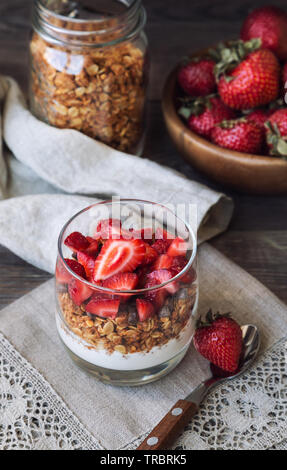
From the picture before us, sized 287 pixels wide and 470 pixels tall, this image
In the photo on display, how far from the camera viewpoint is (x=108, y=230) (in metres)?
0.83

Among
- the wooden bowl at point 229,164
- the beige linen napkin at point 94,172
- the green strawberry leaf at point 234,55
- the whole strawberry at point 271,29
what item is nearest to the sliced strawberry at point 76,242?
the beige linen napkin at point 94,172

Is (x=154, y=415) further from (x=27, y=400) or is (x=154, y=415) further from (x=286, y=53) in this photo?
(x=286, y=53)

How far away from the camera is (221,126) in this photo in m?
1.08

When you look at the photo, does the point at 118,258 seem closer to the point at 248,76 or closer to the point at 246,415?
the point at 246,415

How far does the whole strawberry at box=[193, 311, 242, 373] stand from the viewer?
2.64 feet

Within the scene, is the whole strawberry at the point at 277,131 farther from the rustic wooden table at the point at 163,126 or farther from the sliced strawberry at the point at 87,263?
the sliced strawberry at the point at 87,263

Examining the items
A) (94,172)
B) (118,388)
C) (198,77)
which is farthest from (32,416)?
(198,77)

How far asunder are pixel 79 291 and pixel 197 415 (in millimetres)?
225

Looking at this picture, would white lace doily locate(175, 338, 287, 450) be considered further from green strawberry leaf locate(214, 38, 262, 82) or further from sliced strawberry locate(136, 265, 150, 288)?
green strawberry leaf locate(214, 38, 262, 82)

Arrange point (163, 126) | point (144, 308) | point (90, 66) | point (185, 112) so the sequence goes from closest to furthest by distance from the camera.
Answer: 1. point (144, 308)
2. point (90, 66)
3. point (185, 112)
4. point (163, 126)

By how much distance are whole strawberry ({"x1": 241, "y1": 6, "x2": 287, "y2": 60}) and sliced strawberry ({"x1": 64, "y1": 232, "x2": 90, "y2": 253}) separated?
0.59 metres

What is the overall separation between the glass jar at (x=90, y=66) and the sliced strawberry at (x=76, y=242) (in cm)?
31

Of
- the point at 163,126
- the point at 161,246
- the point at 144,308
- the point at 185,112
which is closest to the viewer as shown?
the point at 144,308

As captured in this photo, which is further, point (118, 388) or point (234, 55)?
point (234, 55)
